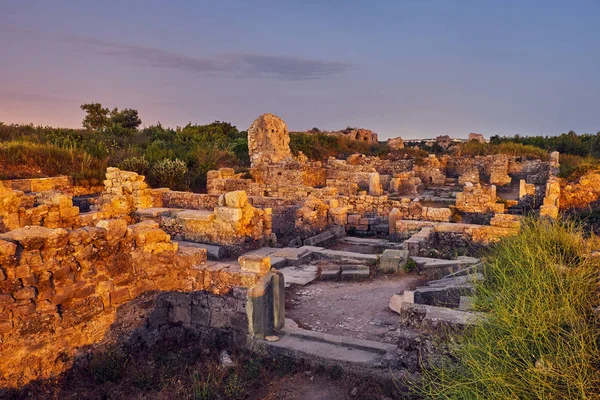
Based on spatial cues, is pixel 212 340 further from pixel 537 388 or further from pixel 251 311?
pixel 537 388

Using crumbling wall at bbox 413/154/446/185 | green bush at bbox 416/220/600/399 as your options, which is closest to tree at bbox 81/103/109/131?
crumbling wall at bbox 413/154/446/185

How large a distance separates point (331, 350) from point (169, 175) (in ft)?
48.5

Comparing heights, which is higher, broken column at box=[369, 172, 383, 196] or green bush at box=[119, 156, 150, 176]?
green bush at box=[119, 156, 150, 176]

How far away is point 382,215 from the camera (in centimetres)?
1595

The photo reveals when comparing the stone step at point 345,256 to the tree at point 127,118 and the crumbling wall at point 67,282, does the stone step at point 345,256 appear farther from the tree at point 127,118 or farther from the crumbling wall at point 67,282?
the tree at point 127,118

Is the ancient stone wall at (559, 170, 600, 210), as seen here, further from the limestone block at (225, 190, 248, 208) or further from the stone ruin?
the limestone block at (225, 190, 248, 208)

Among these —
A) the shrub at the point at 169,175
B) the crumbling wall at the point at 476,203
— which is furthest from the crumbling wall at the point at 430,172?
the shrub at the point at 169,175

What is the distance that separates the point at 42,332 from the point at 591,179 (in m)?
21.7

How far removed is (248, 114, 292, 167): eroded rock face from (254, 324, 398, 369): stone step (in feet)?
67.5

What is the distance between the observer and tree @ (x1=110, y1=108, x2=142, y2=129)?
1687 inches

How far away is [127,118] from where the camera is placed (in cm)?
4362

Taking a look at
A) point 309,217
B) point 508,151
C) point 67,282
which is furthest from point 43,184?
point 508,151

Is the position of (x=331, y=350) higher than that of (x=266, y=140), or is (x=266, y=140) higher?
(x=266, y=140)

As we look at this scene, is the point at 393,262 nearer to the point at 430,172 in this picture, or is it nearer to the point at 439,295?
the point at 439,295
